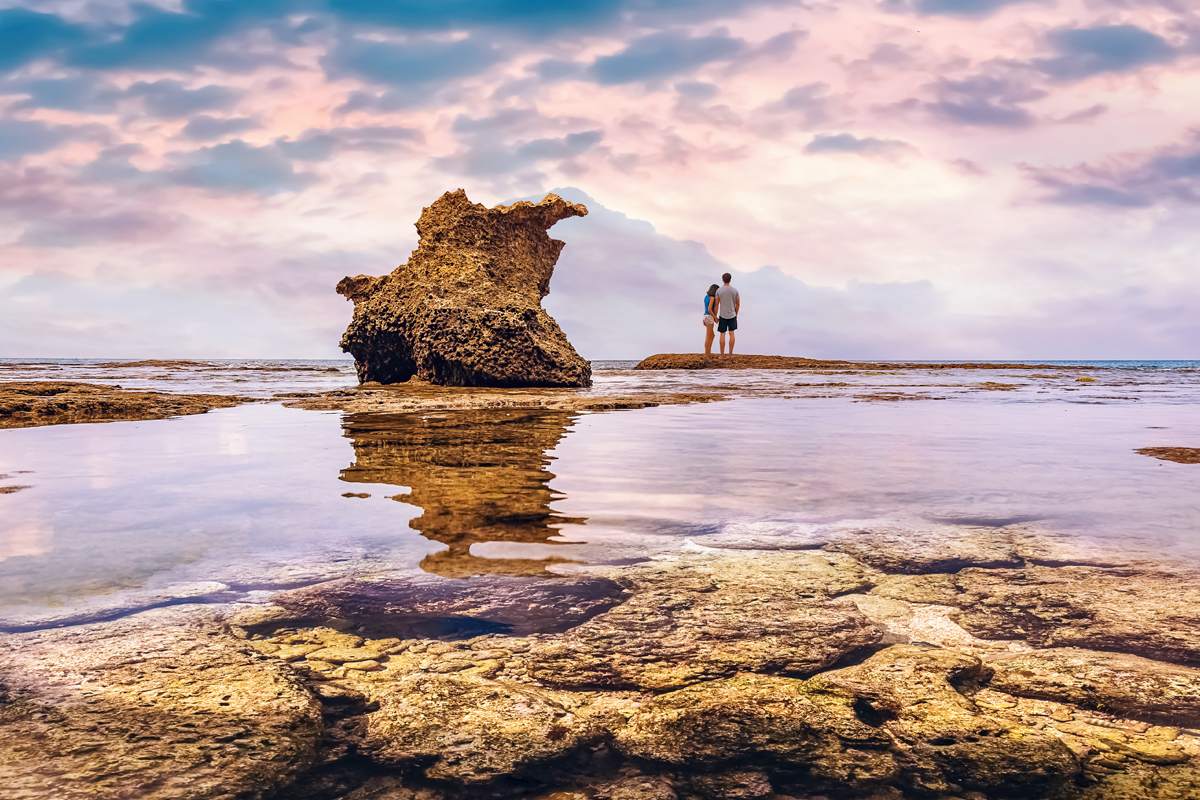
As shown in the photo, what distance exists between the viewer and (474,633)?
1.62 m

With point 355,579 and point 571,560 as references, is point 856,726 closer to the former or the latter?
point 571,560

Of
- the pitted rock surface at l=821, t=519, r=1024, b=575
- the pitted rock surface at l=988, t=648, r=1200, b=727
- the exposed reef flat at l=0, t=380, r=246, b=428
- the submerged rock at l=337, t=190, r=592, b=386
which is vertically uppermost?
the submerged rock at l=337, t=190, r=592, b=386

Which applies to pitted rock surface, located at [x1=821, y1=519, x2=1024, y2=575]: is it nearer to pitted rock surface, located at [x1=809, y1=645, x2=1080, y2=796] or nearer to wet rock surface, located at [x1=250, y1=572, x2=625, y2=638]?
pitted rock surface, located at [x1=809, y1=645, x2=1080, y2=796]

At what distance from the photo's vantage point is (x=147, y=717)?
4.13 ft

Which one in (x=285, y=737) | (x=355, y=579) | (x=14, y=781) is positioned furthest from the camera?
(x=355, y=579)

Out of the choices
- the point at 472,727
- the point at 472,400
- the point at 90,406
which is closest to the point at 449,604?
the point at 472,727

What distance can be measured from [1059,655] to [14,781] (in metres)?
1.76

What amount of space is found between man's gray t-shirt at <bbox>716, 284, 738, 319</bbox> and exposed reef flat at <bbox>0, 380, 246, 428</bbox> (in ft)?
45.1

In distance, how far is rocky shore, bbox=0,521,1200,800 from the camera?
111 centimetres

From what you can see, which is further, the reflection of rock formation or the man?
the man

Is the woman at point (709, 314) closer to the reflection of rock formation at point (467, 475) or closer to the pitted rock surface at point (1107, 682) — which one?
the reflection of rock formation at point (467, 475)

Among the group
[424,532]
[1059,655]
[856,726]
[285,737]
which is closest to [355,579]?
[424,532]

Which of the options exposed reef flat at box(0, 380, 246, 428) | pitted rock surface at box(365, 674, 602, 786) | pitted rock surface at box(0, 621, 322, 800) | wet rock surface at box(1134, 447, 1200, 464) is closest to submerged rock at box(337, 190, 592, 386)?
exposed reef flat at box(0, 380, 246, 428)

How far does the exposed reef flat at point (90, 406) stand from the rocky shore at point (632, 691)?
17.0 feet
